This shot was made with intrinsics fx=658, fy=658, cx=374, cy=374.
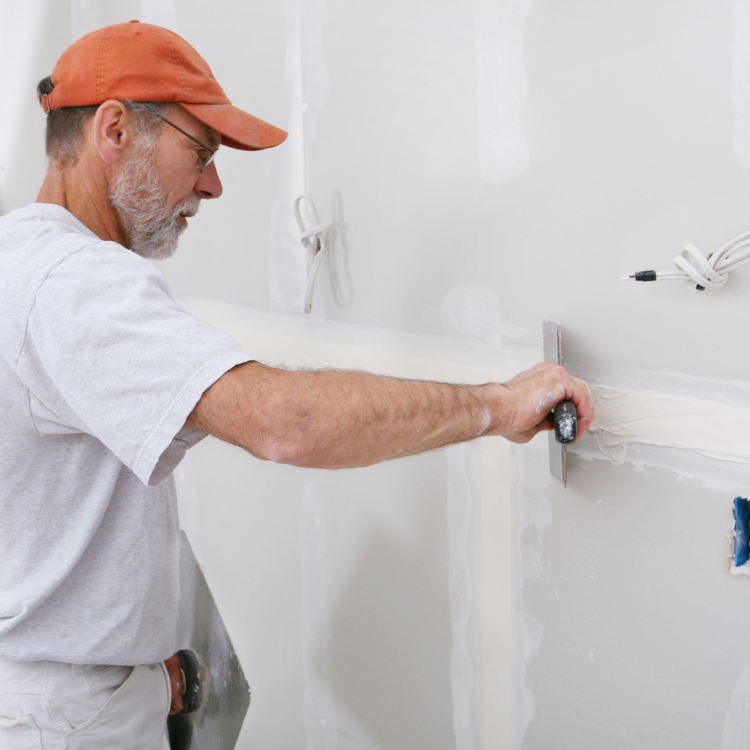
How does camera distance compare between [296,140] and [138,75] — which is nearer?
[138,75]

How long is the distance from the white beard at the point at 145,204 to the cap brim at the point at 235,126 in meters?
0.09

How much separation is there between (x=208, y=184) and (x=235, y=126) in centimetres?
14

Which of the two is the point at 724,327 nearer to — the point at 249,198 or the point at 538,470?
the point at 538,470

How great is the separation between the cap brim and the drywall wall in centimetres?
23

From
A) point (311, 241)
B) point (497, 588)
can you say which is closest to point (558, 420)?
point (497, 588)

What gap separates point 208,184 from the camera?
4.11 feet

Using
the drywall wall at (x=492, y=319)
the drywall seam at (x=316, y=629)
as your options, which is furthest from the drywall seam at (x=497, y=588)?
the drywall seam at (x=316, y=629)

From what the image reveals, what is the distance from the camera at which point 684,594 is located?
987 millimetres

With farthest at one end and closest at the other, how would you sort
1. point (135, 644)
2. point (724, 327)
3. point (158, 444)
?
point (135, 644)
point (724, 327)
point (158, 444)

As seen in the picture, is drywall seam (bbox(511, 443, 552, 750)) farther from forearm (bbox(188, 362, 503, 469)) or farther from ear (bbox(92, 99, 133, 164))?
ear (bbox(92, 99, 133, 164))

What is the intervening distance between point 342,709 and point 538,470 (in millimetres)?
874

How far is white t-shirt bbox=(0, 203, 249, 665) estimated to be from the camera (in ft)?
2.52

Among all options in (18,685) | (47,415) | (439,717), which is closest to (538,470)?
(439,717)

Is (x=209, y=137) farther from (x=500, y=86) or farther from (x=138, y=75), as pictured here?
(x=500, y=86)
